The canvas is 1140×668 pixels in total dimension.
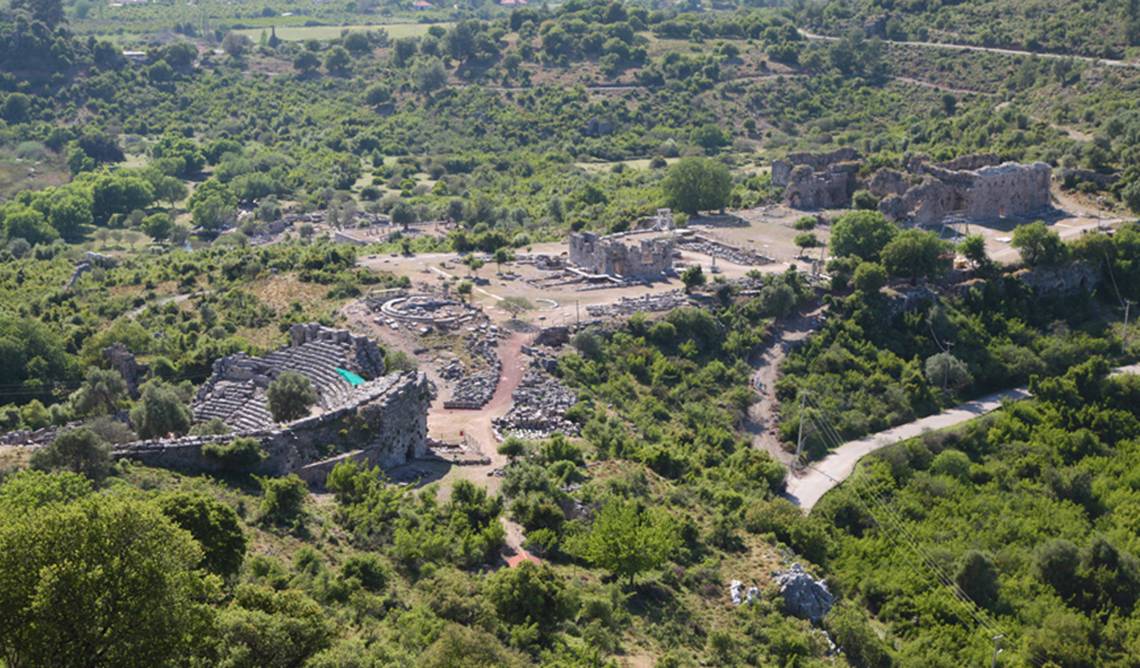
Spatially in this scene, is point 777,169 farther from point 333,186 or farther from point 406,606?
point 406,606

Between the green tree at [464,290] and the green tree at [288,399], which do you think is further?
the green tree at [464,290]

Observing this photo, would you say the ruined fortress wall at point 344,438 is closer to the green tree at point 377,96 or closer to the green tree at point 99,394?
the green tree at point 99,394

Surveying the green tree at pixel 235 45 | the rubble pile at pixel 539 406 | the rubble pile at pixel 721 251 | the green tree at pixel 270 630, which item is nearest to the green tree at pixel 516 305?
the rubble pile at pixel 539 406

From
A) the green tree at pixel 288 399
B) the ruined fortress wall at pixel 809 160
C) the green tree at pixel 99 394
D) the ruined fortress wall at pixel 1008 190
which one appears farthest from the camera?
the ruined fortress wall at pixel 809 160

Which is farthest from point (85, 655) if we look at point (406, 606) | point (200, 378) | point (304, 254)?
point (304, 254)

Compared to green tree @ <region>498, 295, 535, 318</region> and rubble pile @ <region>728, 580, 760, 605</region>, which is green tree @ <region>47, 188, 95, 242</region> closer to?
green tree @ <region>498, 295, 535, 318</region>

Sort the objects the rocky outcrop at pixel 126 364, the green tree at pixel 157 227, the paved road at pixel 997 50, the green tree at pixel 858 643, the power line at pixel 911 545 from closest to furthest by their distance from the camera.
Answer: the green tree at pixel 858 643 → the power line at pixel 911 545 → the rocky outcrop at pixel 126 364 → the green tree at pixel 157 227 → the paved road at pixel 997 50

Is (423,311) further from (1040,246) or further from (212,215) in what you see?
(212,215)
